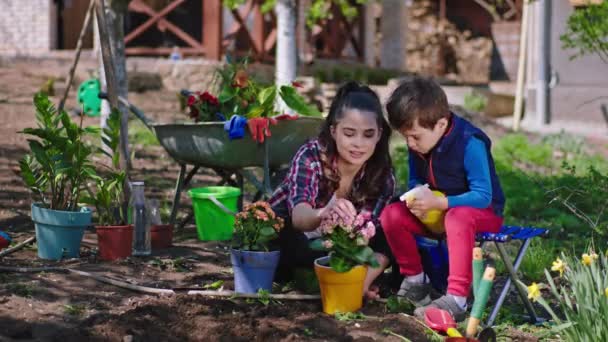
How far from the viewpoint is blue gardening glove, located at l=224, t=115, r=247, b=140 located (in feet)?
14.0

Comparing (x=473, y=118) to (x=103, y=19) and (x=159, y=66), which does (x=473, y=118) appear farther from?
(x=103, y=19)

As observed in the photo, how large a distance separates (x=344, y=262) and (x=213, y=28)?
8.85m

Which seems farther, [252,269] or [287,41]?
[287,41]

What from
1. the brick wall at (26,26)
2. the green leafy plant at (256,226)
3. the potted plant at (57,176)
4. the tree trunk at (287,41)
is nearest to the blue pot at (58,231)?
the potted plant at (57,176)

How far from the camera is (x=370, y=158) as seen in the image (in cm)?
357

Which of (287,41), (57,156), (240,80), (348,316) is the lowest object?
(348,316)

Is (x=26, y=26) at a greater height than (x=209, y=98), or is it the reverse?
(x=26, y=26)

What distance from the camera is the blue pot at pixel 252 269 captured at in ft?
10.9

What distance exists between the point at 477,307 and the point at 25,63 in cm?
976

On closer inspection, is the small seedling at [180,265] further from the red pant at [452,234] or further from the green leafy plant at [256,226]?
the red pant at [452,234]

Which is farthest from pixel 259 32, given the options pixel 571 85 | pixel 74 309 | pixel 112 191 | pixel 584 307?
pixel 584 307

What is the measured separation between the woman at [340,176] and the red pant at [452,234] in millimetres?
143

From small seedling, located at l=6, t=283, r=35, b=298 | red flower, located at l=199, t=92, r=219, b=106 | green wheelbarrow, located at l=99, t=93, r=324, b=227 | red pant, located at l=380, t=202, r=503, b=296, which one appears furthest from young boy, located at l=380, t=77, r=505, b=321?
red flower, located at l=199, t=92, r=219, b=106

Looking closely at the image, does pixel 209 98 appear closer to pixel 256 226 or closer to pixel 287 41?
pixel 256 226
